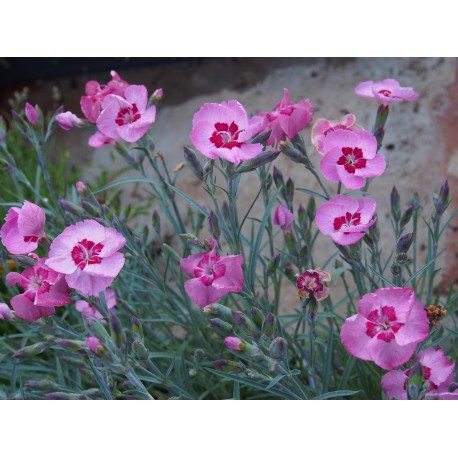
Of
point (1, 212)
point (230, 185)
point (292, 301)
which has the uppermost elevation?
point (230, 185)

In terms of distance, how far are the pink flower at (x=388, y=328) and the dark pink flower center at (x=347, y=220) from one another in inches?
5.4

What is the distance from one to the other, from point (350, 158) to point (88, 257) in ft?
1.35

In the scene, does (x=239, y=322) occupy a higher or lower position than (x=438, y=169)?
higher

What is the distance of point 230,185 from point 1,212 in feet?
3.48

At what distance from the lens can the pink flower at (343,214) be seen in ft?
3.29

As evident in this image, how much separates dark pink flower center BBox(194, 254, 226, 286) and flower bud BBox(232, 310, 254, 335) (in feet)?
0.20

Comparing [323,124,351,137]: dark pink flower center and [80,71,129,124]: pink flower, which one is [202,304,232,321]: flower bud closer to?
[323,124,351,137]: dark pink flower center

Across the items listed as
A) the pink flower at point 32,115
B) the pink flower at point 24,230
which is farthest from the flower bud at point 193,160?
the pink flower at point 32,115

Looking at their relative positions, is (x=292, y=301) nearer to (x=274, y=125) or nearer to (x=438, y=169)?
(x=438, y=169)

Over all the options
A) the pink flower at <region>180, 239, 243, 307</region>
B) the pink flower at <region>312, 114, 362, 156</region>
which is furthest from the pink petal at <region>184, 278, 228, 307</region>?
the pink flower at <region>312, 114, 362, 156</region>

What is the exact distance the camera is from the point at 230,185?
105cm

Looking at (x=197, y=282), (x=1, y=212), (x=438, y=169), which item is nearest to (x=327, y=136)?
(x=197, y=282)

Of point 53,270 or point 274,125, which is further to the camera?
point 274,125

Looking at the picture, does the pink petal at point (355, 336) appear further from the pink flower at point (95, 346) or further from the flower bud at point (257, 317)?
the pink flower at point (95, 346)
